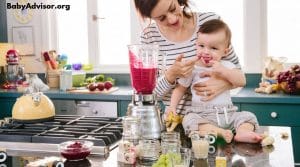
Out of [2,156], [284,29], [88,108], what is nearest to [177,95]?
[2,156]

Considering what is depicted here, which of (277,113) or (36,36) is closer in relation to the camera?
(277,113)

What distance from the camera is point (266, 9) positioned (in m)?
3.37

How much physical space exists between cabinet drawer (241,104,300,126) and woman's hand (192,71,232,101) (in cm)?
109

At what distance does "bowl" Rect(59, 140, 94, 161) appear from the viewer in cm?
139

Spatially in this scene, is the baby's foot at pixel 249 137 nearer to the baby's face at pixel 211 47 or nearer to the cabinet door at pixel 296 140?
the baby's face at pixel 211 47

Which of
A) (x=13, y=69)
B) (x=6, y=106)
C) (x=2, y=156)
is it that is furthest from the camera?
(x=13, y=69)

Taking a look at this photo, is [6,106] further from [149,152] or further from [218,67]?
[149,152]

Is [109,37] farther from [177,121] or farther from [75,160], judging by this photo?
[75,160]

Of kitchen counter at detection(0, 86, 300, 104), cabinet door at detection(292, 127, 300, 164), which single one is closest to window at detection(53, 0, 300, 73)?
kitchen counter at detection(0, 86, 300, 104)

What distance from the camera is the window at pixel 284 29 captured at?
11.0ft

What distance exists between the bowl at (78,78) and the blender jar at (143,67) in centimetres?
206

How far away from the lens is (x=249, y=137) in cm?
156

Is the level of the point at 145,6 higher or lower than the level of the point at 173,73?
higher

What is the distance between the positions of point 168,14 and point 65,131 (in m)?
0.65
